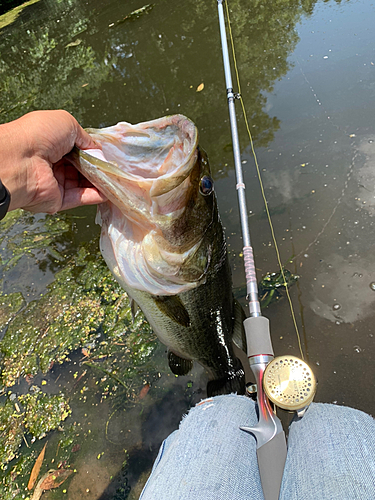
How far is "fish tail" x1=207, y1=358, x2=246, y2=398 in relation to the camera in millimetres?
2102

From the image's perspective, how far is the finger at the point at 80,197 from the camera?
4.69 ft

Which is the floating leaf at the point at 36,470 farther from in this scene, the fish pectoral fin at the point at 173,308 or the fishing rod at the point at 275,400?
the fishing rod at the point at 275,400

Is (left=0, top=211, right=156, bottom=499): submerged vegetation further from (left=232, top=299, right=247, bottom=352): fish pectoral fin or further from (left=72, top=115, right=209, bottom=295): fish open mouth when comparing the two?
(left=72, top=115, right=209, bottom=295): fish open mouth

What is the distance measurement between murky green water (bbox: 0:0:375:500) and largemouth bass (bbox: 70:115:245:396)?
1.00 meters

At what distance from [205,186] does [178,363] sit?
1294 millimetres

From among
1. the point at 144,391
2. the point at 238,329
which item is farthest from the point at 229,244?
the point at 144,391

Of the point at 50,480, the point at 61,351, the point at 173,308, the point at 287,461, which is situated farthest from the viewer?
the point at 61,351

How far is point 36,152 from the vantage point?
3.89 feet

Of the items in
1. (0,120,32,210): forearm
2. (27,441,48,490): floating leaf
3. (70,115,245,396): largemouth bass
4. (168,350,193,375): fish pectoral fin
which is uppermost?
(0,120,32,210): forearm

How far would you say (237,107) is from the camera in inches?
193

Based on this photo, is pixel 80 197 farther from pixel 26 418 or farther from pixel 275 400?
pixel 26 418

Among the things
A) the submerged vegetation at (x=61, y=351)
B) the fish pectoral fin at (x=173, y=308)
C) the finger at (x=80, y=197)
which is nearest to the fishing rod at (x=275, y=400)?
the fish pectoral fin at (x=173, y=308)

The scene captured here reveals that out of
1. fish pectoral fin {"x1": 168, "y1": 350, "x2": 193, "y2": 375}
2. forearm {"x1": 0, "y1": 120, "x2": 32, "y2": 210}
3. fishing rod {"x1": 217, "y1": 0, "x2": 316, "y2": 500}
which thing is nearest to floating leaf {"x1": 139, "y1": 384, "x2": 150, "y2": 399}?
fish pectoral fin {"x1": 168, "y1": 350, "x2": 193, "y2": 375}

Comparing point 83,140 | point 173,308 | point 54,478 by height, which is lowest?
point 54,478
